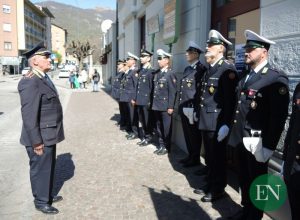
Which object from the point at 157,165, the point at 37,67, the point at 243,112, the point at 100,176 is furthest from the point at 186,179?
the point at 37,67

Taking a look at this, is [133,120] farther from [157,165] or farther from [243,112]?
[243,112]

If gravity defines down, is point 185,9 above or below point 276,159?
above

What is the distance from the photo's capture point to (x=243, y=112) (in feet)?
12.1

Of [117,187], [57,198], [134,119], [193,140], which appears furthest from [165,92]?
[57,198]

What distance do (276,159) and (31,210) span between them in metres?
2.83

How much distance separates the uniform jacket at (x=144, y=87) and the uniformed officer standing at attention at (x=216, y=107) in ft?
10.1

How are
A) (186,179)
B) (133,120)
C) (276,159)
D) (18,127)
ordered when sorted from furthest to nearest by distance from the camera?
1. (18,127)
2. (133,120)
3. (186,179)
4. (276,159)

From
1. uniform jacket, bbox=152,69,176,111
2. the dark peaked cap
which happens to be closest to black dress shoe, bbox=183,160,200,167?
uniform jacket, bbox=152,69,176,111

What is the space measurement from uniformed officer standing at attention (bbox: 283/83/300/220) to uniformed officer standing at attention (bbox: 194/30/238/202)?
5.65ft

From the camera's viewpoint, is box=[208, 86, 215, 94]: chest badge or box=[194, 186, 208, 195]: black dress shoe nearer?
box=[208, 86, 215, 94]: chest badge

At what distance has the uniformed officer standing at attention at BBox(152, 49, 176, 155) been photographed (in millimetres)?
7000

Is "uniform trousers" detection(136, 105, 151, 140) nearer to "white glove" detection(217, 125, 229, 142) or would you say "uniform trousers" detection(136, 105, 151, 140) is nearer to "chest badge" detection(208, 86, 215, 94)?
"chest badge" detection(208, 86, 215, 94)

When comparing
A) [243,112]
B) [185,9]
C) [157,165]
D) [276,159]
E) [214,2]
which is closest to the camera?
[243,112]

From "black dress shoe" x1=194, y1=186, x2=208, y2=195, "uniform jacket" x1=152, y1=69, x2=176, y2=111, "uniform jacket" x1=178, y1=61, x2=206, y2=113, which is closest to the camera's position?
"black dress shoe" x1=194, y1=186, x2=208, y2=195
